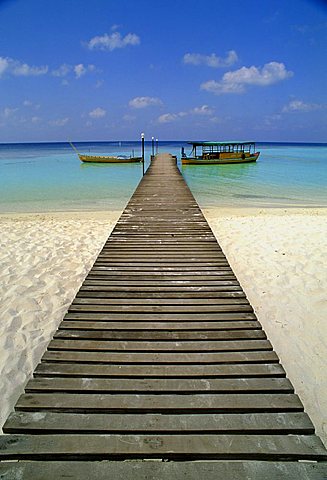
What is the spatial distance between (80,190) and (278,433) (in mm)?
17636

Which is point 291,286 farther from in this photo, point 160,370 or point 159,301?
point 160,370

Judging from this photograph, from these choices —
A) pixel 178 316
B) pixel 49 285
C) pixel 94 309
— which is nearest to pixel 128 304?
pixel 94 309

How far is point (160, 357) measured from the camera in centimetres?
229

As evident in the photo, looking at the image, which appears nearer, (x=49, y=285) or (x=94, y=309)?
(x=94, y=309)

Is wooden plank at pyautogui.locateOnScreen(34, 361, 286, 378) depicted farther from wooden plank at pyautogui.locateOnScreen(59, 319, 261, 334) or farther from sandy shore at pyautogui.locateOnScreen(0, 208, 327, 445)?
sandy shore at pyautogui.locateOnScreen(0, 208, 327, 445)

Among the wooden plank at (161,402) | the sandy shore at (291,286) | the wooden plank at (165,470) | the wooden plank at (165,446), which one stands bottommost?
the sandy shore at (291,286)

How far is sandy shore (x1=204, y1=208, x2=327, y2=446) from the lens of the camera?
3135 mm

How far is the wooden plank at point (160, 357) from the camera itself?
2.24 meters

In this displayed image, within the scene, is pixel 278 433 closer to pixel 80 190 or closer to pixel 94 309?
pixel 94 309

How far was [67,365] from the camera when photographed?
2.19m

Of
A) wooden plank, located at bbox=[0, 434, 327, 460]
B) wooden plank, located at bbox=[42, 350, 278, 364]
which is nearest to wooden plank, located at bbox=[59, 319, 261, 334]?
wooden plank, located at bbox=[42, 350, 278, 364]

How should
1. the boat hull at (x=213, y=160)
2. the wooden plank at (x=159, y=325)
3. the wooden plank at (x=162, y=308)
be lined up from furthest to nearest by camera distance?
the boat hull at (x=213, y=160)
the wooden plank at (x=162, y=308)
the wooden plank at (x=159, y=325)

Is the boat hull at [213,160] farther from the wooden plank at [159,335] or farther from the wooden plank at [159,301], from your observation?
the wooden plank at [159,335]

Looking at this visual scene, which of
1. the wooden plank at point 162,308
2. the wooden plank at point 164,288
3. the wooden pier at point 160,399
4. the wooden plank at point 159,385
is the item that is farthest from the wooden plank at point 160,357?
the wooden plank at point 164,288
